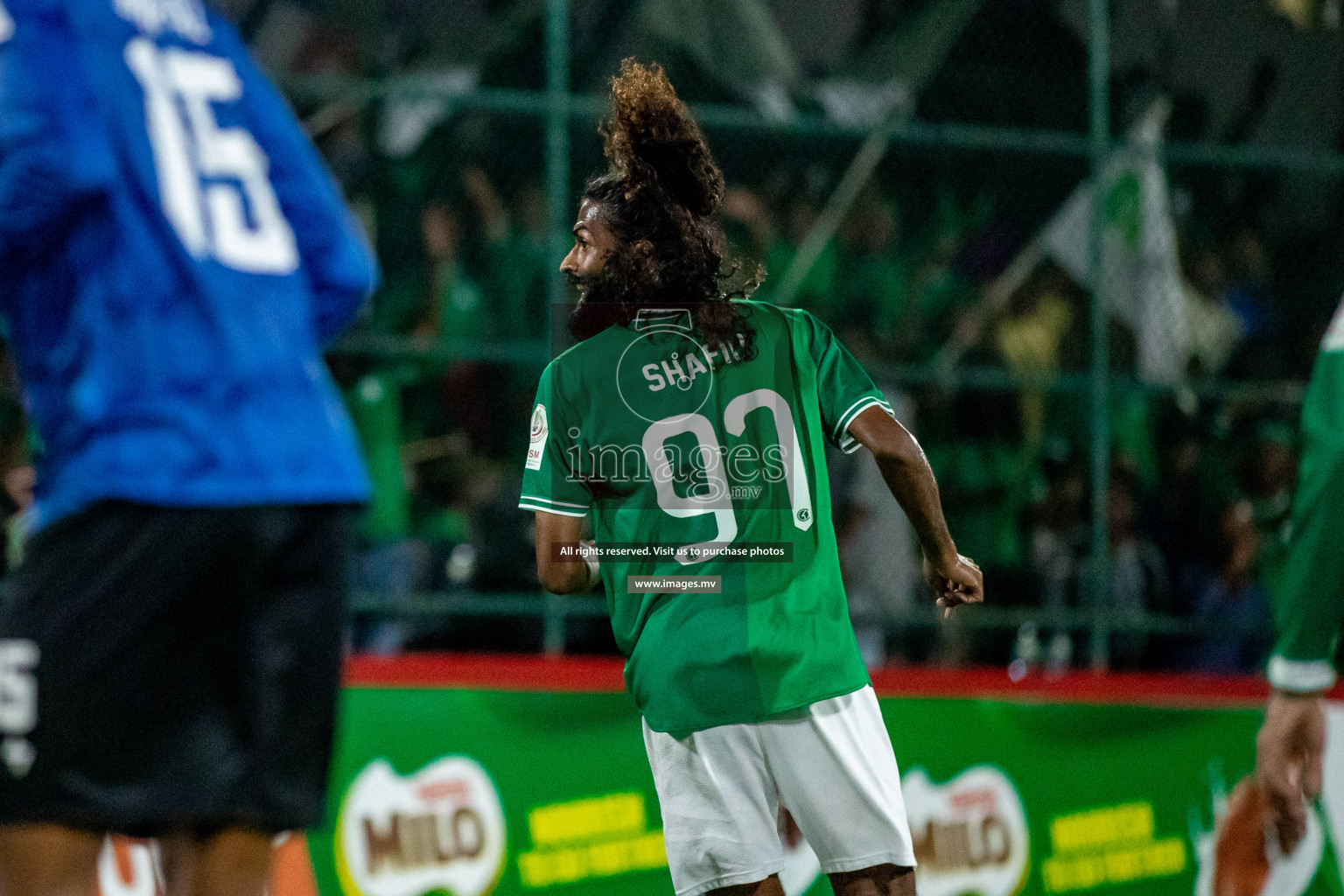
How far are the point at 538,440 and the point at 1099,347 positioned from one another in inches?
190

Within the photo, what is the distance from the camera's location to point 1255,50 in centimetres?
912

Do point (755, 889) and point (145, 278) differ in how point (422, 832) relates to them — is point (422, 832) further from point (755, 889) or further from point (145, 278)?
point (145, 278)

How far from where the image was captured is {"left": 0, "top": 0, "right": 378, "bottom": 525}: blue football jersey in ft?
7.11

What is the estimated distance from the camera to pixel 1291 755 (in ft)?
7.91

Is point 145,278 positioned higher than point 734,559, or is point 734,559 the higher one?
point 145,278

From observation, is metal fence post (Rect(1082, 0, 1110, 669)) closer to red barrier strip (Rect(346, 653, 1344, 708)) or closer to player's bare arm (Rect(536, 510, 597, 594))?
red barrier strip (Rect(346, 653, 1344, 708))

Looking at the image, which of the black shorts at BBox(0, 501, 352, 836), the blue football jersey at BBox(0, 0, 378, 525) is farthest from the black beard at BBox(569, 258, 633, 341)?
the black shorts at BBox(0, 501, 352, 836)

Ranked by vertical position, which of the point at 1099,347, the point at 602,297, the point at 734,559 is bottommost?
the point at 734,559

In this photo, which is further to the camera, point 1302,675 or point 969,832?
point 969,832

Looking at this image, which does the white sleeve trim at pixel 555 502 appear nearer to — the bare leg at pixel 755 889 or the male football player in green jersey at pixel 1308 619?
the bare leg at pixel 755 889

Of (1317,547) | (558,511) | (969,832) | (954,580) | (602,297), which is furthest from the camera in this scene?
(969,832)

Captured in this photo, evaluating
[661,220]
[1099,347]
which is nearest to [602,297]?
[661,220]

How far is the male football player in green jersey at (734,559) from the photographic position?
3428 mm

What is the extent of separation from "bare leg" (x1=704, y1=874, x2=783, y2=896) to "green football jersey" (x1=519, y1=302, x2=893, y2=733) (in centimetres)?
35
